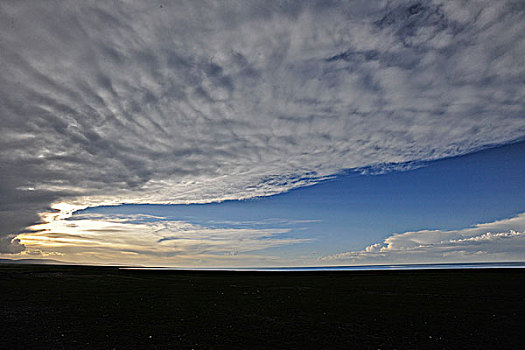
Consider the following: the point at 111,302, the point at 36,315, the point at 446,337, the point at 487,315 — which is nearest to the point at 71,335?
the point at 36,315

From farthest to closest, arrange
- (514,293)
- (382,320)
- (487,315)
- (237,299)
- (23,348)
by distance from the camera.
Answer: (514,293) < (237,299) < (487,315) < (382,320) < (23,348)

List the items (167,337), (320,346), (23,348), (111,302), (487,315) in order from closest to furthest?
1. (23,348)
2. (320,346)
3. (167,337)
4. (487,315)
5. (111,302)

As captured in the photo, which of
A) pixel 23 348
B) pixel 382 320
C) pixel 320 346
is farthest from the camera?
pixel 382 320

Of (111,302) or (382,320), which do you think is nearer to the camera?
(382,320)

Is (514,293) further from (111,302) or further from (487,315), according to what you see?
(111,302)

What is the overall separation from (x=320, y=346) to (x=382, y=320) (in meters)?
7.21

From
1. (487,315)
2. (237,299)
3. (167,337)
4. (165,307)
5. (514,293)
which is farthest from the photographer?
(514,293)

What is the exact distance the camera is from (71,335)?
15789 mm

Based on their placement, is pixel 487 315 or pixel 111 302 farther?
pixel 111 302

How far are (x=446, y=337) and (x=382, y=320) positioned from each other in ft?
13.8

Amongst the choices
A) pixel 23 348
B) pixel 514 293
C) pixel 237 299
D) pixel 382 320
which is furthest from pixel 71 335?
pixel 514 293

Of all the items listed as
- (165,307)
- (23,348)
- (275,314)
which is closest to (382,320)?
(275,314)

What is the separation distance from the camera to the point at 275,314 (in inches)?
848

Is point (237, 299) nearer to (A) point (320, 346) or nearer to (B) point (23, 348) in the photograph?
(A) point (320, 346)
